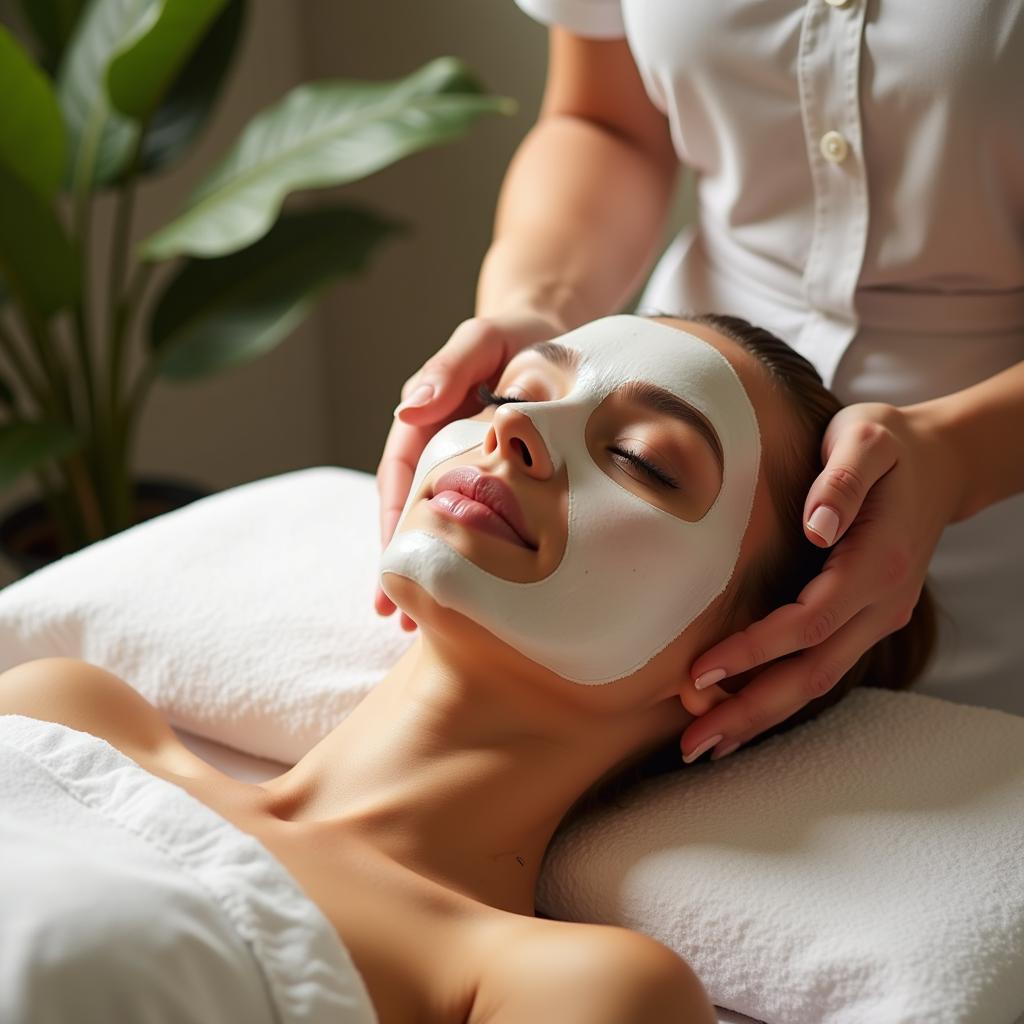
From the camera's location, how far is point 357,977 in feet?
2.59

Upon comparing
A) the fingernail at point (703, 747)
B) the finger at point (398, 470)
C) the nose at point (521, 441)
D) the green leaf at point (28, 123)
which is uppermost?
the green leaf at point (28, 123)

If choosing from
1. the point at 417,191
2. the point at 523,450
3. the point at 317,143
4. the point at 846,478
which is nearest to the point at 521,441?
the point at 523,450

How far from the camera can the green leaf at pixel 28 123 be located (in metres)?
1.69

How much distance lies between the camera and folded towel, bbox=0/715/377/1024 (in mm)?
715

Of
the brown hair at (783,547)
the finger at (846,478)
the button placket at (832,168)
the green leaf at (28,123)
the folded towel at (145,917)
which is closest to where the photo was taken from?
the folded towel at (145,917)

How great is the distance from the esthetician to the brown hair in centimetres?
4

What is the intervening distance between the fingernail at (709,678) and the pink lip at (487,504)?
0.51ft

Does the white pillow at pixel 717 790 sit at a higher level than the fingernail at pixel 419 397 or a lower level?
lower

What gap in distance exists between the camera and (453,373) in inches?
45.1

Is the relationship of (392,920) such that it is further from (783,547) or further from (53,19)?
(53,19)

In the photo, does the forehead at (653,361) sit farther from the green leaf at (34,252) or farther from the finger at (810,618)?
the green leaf at (34,252)

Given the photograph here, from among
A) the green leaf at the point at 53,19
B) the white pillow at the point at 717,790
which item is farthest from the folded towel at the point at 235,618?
the green leaf at the point at 53,19

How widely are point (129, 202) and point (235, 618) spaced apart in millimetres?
1033

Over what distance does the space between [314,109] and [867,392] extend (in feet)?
3.15
